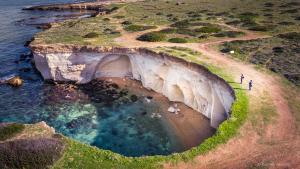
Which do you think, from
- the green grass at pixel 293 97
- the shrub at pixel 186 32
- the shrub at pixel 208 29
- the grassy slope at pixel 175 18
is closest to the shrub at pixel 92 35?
the grassy slope at pixel 175 18

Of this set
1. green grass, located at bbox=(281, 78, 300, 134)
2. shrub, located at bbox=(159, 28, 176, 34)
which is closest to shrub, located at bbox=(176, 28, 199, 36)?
shrub, located at bbox=(159, 28, 176, 34)

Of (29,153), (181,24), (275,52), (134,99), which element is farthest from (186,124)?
(181,24)

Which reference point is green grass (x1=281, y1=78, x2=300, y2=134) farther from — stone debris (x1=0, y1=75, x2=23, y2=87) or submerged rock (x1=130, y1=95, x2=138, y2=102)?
stone debris (x1=0, y1=75, x2=23, y2=87)

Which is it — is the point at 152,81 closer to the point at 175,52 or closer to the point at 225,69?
the point at 175,52

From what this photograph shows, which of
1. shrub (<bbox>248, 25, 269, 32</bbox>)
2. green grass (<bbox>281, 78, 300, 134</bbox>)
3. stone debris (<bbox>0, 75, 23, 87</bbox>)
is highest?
shrub (<bbox>248, 25, 269, 32</bbox>)

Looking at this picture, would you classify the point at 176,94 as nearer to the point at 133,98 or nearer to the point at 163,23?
the point at 133,98

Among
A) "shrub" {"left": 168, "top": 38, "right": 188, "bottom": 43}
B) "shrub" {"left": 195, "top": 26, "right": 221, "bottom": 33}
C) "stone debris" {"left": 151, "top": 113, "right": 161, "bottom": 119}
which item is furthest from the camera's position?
"shrub" {"left": 195, "top": 26, "right": 221, "bottom": 33}

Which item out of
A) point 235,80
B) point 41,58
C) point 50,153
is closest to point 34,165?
point 50,153
